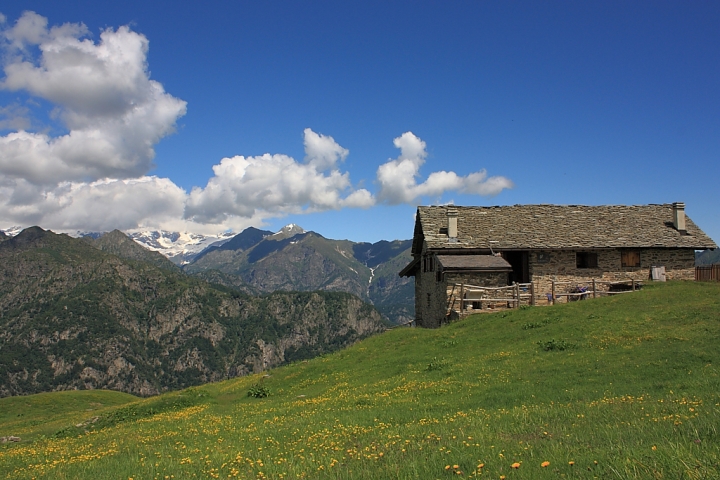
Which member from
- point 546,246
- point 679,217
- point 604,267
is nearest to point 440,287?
point 546,246

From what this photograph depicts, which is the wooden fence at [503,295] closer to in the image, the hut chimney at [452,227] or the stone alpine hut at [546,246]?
the stone alpine hut at [546,246]

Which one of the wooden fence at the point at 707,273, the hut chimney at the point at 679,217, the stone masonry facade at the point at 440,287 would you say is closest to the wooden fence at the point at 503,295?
the stone masonry facade at the point at 440,287

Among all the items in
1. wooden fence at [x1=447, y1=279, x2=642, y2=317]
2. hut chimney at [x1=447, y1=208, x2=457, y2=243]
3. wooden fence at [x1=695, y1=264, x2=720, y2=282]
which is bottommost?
wooden fence at [x1=447, y1=279, x2=642, y2=317]

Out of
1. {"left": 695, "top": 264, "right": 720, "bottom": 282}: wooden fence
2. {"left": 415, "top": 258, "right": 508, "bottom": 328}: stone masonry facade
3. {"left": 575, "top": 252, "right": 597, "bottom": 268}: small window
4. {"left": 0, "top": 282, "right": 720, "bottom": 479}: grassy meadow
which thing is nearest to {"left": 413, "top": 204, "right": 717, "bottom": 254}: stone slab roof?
{"left": 575, "top": 252, "right": 597, "bottom": 268}: small window

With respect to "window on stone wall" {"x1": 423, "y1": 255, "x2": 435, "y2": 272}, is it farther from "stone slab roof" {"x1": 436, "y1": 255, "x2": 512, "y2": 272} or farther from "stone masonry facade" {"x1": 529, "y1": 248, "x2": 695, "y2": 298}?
"stone masonry facade" {"x1": 529, "y1": 248, "x2": 695, "y2": 298}

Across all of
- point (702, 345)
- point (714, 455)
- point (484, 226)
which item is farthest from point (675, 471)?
point (484, 226)

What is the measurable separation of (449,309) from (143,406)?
21.4 m

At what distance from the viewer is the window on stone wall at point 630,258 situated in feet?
140

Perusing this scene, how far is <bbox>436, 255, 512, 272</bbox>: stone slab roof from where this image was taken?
37281mm

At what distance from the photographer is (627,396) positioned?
13305mm

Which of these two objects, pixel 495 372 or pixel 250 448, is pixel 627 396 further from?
pixel 250 448

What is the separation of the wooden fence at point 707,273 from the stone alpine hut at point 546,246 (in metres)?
0.69

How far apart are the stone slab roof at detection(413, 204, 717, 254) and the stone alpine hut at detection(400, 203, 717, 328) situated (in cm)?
8

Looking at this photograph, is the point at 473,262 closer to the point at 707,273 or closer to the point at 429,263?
the point at 429,263
